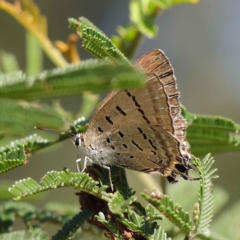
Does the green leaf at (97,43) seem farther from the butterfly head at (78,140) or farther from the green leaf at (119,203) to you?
the butterfly head at (78,140)

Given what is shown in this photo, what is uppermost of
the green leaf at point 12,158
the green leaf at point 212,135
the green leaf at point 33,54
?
the green leaf at point 33,54

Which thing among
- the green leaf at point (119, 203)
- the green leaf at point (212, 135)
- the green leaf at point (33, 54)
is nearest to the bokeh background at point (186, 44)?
the green leaf at point (33, 54)


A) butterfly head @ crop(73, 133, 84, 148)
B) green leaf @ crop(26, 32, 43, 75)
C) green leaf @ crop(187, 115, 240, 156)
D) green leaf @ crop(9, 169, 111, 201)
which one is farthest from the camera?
green leaf @ crop(26, 32, 43, 75)

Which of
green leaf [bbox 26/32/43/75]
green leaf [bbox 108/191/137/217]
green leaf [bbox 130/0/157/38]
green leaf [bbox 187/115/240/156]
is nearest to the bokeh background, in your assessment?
green leaf [bbox 26/32/43/75]

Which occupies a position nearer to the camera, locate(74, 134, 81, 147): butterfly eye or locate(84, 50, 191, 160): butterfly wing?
locate(84, 50, 191, 160): butterfly wing

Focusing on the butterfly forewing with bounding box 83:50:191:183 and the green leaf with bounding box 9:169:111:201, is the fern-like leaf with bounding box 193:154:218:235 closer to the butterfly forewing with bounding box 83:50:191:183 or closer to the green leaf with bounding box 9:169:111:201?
the butterfly forewing with bounding box 83:50:191:183

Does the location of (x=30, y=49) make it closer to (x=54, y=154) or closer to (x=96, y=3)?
(x=54, y=154)

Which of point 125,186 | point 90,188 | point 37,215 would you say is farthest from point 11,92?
point 37,215
